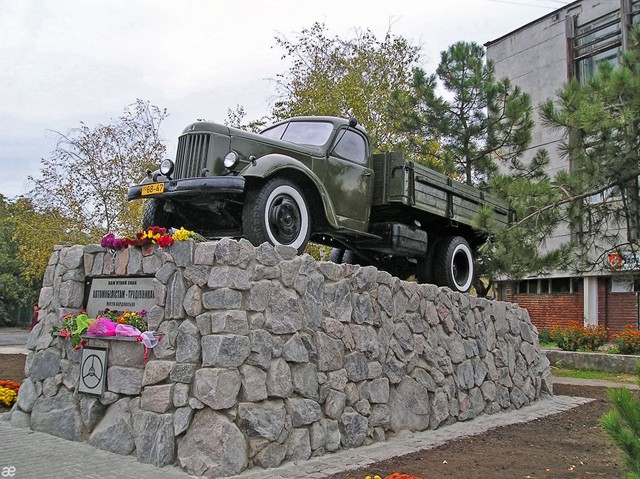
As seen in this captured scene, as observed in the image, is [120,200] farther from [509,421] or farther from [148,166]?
[509,421]

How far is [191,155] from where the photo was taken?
6.61 metres

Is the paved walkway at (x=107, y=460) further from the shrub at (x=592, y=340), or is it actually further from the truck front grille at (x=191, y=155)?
the shrub at (x=592, y=340)

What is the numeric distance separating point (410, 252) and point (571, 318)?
575 inches

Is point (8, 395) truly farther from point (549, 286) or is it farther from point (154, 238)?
point (549, 286)

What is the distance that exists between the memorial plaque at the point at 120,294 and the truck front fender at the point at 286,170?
4.82 feet

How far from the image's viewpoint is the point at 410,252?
8.94 meters

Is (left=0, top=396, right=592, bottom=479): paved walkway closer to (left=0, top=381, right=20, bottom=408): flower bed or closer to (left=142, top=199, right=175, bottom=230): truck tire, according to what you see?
(left=0, top=381, right=20, bottom=408): flower bed

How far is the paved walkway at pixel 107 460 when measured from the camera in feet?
17.4

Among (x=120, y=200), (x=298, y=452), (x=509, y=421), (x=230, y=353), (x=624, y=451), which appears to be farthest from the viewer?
(x=120, y=200)

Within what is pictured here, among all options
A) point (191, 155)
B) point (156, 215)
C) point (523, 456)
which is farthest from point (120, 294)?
point (523, 456)

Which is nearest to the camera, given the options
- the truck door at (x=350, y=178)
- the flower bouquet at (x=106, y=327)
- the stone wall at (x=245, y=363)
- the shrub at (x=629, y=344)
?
the stone wall at (x=245, y=363)

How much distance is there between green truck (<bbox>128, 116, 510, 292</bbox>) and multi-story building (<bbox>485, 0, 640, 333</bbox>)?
9787 mm

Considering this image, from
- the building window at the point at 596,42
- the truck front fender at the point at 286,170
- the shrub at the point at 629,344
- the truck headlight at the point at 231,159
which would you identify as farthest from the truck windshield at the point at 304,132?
the building window at the point at 596,42

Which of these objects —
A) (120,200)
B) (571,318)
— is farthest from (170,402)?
(571,318)
